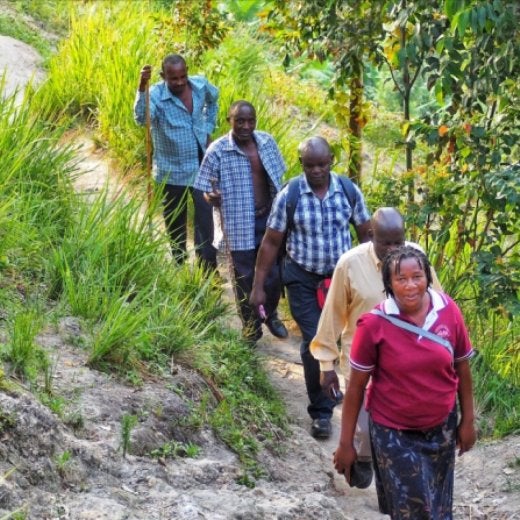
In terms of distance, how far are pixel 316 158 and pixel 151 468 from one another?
2114 millimetres

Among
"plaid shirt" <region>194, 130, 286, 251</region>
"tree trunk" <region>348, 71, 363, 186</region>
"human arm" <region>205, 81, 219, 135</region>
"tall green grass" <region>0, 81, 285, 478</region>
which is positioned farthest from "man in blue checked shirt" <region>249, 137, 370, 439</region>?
"tree trunk" <region>348, 71, 363, 186</region>

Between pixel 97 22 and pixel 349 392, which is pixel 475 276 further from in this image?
pixel 97 22

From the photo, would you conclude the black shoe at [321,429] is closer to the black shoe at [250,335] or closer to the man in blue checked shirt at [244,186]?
the black shoe at [250,335]

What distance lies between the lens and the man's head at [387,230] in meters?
5.67

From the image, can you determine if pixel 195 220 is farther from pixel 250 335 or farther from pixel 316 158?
pixel 316 158

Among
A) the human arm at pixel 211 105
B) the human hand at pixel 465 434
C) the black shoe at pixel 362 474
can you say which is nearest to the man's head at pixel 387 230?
the human hand at pixel 465 434

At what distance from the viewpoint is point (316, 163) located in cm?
686

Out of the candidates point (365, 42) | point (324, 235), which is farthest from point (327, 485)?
point (365, 42)

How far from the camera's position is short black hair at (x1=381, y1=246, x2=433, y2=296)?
16.5ft

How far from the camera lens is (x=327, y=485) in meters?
6.49

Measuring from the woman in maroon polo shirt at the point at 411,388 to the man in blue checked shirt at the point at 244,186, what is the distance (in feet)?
9.64

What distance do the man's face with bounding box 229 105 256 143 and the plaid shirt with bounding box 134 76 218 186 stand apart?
105 centimetres

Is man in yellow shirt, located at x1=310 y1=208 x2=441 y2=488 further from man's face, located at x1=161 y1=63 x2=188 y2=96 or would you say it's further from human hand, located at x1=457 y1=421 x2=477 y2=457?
man's face, located at x1=161 y1=63 x2=188 y2=96

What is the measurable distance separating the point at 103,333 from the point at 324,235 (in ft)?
4.59
